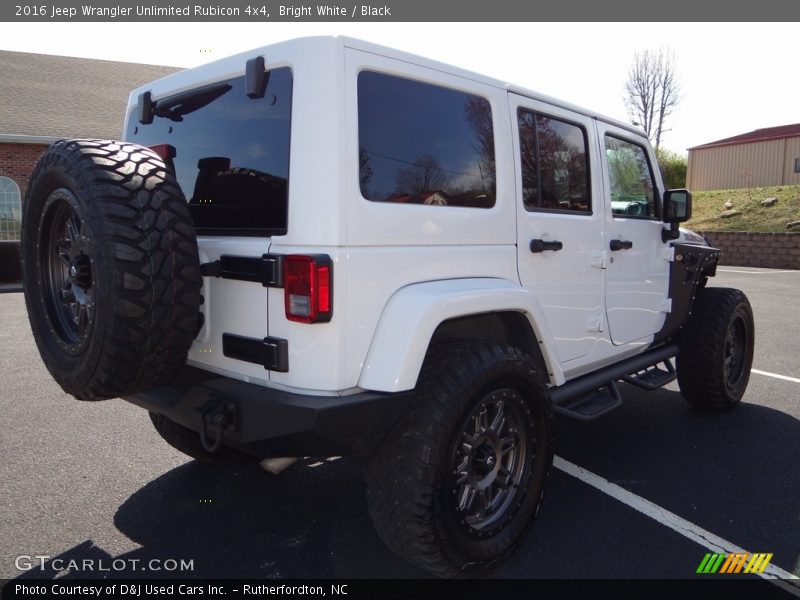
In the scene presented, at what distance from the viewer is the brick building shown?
54.7 feet

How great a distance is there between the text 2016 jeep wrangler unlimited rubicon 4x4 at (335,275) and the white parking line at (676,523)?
22.5 inches

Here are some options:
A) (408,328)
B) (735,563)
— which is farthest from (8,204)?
(735,563)

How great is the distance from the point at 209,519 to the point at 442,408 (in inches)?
59.5

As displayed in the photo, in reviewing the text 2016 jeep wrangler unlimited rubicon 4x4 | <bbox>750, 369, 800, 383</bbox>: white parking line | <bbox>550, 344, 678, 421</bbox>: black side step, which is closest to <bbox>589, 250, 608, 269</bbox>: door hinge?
the text 2016 jeep wrangler unlimited rubicon 4x4

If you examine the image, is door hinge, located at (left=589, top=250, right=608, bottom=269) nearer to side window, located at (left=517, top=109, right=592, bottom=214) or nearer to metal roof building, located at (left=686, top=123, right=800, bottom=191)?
side window, located at (left=517, top=109, right=592, bottom=214)

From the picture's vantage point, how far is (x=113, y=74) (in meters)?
22.3

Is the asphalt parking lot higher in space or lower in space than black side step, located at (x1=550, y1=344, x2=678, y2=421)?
lower

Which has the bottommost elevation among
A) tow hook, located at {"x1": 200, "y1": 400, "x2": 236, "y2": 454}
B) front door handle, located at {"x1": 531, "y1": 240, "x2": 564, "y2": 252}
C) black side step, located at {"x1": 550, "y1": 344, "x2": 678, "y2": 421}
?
black side step, located at {"x1": 550, "y1": 344, "x2": 678, "y2": 421}

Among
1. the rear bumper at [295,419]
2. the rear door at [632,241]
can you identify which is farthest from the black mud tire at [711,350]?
the rear bumper at [295,419]

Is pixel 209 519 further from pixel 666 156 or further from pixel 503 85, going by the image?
pixel 666 156

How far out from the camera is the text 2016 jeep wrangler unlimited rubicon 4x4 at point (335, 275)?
2.32 meters

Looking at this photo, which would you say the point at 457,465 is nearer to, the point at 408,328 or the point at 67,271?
the point at 408,328

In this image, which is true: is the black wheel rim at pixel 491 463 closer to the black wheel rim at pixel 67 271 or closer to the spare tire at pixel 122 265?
the spare tire at pixel 122 265

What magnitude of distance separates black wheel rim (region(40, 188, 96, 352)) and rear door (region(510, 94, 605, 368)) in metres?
1.91
